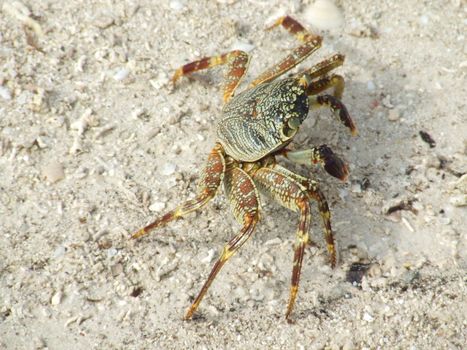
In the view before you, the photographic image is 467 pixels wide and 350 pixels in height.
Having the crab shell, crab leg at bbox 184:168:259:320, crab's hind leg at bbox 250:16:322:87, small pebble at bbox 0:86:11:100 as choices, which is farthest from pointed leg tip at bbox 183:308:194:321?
small pebble at bbox 0:86:11:100

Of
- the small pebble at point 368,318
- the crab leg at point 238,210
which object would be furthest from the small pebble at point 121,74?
the small pebble at point 368,318

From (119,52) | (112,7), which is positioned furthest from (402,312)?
(112,7)

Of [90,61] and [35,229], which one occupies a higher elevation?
[90,61]

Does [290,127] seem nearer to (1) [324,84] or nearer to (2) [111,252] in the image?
(1) [324,84]

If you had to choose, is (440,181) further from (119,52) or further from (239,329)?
(119,52)

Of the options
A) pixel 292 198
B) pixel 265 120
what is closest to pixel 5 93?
pixel 265 120

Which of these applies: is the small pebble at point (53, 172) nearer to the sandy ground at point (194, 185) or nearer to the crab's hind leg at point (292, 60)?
the sandy ground at point (194, 185)
